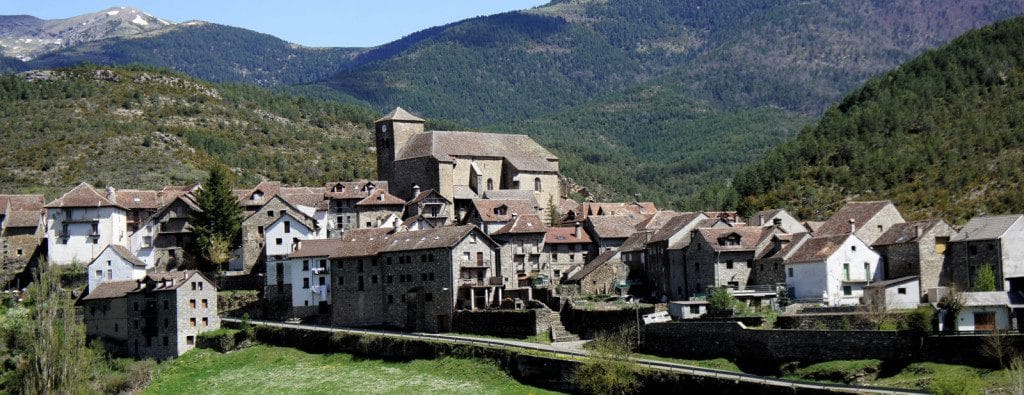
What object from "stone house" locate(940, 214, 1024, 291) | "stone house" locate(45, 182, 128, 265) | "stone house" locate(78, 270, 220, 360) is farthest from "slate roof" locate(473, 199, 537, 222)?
"stone house" locate(940, 214, 1024, 291)

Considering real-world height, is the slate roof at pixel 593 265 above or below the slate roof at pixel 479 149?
below

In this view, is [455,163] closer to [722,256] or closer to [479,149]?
[479,149]

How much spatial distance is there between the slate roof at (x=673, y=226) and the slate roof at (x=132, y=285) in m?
33.9

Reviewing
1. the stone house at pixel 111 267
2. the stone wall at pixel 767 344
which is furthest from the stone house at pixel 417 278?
the stone house at pixel 111 267

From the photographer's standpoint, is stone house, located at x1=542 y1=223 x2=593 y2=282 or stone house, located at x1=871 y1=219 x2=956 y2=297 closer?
stone house, located at x1=871 y1=219 x2=956 y2=297

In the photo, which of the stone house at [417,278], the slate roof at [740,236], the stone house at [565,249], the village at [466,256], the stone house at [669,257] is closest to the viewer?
the village at [466,256]

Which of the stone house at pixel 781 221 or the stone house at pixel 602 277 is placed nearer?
the stone house at pixel 602 277

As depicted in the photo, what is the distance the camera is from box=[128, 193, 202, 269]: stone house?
Answer: 103 m

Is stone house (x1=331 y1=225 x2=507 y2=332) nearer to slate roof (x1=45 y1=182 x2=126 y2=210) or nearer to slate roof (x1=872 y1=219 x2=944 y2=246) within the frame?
slate roof (x1=45 y1=182 x2=126 y2=210)

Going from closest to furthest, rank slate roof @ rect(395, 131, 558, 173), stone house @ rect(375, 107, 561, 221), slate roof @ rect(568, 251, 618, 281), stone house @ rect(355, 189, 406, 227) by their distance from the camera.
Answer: slate roof @ rect(568, 251, 618, 281), stone house @ rect(355, 189, 406, 227), stone house @ rect(375, 107, 561, 221), slate roof @ rect(395, 131, 558, 173)

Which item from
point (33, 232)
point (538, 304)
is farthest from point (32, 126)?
point (538, 304)

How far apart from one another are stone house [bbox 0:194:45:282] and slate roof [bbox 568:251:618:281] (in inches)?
1824

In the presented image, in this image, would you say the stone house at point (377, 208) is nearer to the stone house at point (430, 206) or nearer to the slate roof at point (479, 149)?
the stone house at point (430, 206)

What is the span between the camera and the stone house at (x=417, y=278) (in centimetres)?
8612
